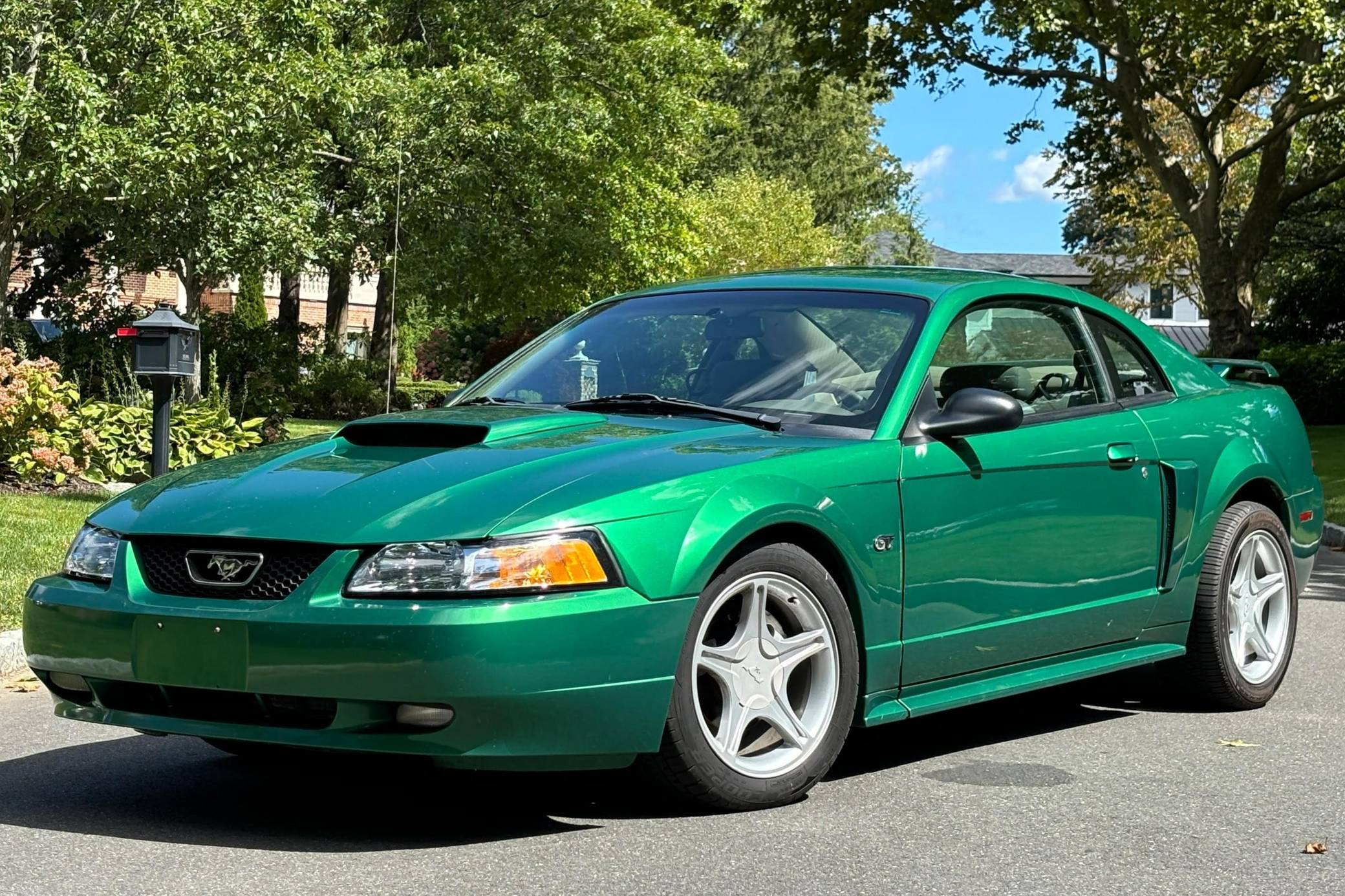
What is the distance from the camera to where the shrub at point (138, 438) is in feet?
52.9

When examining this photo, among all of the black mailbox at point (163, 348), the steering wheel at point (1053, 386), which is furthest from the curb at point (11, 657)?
the steering wheel at point (1053, 386)

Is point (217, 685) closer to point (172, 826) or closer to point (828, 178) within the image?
point (172, 826)

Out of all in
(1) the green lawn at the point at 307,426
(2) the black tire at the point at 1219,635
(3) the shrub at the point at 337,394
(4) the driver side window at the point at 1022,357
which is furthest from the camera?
(3) the shrub at the point at 337,394

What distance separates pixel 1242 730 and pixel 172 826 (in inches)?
151

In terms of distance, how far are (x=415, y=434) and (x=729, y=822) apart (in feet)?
4.88

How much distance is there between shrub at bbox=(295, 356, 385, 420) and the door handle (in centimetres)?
2533

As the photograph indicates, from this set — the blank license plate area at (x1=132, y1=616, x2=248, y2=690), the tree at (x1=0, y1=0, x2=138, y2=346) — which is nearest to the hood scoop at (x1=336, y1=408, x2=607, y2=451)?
the blank license plate area at (x1=132, y1=616, x2=248, y2=690)

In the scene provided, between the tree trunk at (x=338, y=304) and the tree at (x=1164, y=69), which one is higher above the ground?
the tree at (x=1164, y=69)

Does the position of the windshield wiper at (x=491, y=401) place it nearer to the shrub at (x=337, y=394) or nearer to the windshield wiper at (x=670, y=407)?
the windshield wiper at (x=670, y=407)

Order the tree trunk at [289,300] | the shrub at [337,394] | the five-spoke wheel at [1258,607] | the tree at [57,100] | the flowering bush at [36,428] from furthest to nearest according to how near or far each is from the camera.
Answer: the tree trunk at [289,300]
the shrub at [337,394]
the tree at [57,100]
the flowering bush at [36,428]
the five-spoke wheel at [1258,607]

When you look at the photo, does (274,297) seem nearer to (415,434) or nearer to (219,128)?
(219,128)

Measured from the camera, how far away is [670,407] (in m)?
5.73

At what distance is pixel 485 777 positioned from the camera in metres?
5.67

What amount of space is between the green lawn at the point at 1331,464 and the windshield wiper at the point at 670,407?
760 centimetres
